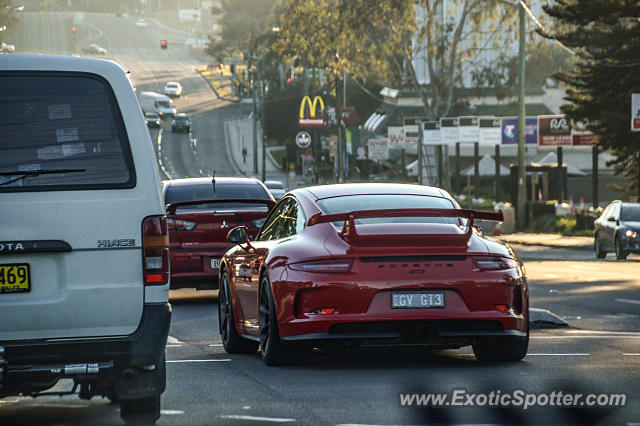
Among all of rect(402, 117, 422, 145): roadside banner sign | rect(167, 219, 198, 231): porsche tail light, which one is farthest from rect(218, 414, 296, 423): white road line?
rect(402, 117, 422, 145): roadside banner sign

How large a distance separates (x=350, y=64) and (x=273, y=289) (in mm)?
51956

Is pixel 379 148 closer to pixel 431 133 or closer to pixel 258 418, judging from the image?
pixel 431 133

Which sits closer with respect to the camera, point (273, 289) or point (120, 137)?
point (120, 137)

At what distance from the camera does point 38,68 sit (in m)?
7.15

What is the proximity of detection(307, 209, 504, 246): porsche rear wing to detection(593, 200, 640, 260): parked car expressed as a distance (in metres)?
21.7

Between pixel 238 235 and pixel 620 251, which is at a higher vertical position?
pixel 238 235

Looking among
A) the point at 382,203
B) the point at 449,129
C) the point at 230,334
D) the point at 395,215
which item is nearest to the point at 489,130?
the point at 449,129

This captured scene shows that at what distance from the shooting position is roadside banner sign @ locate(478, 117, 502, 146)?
54.6 meters

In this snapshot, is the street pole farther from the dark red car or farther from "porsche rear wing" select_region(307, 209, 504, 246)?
"porsche rear wing" select_region(307, 209, 504, 246)

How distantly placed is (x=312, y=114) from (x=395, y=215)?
82.0 m

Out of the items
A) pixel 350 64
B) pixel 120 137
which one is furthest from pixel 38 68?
pixel 350 64

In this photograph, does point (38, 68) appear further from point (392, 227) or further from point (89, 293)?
point (392, 227)

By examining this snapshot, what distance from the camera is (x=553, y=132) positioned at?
51.4m

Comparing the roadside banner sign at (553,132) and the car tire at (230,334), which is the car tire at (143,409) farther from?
the roadside banner sign at (553,132)
